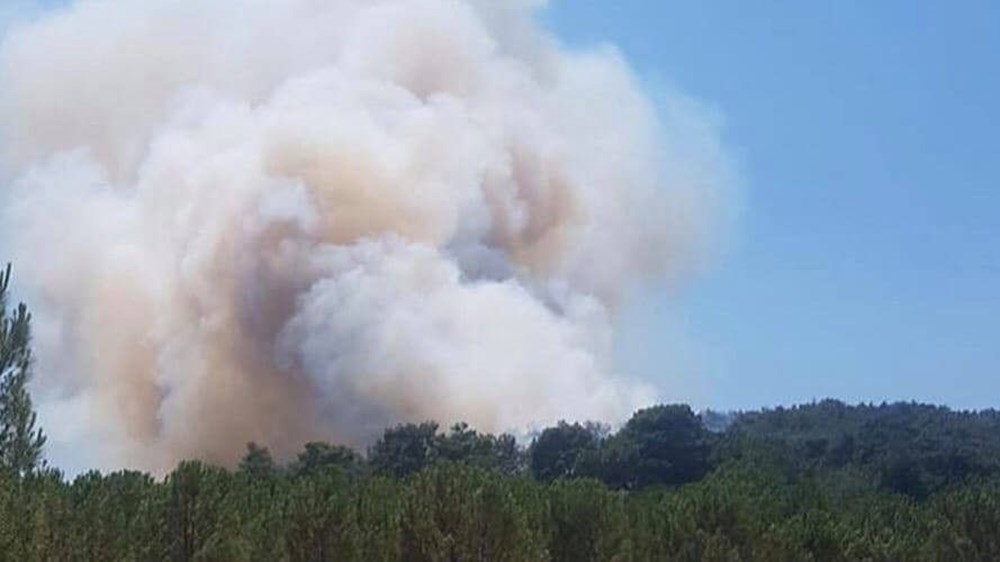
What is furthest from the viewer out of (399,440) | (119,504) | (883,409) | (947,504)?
(883,409)

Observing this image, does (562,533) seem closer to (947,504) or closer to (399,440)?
(947,504)

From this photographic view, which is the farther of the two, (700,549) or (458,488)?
(700,549)

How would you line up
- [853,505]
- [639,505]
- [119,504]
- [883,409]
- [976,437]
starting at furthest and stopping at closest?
[883,409] → [976,437] → [853,505] → [639,505] → [119,504]

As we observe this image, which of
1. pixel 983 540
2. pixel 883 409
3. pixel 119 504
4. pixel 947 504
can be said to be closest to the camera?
pixel 119 504

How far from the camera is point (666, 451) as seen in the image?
53.0m

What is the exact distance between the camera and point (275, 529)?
1984cm

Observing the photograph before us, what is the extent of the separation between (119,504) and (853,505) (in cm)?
2177

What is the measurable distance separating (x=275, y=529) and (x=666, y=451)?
34624 millimetres

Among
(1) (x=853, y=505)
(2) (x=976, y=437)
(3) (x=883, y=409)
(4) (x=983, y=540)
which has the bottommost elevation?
(4) (x=983, y=540)

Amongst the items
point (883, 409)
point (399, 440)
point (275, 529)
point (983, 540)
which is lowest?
point (275, 529)

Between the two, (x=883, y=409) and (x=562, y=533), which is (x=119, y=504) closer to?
(x=562, y=533)

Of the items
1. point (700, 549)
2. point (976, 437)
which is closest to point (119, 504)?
point (700, 549)

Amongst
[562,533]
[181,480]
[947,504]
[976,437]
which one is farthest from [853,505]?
[976,437]

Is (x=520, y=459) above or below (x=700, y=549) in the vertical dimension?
above
